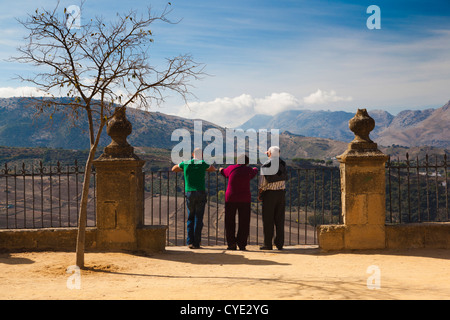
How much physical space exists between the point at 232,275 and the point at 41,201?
166 inches

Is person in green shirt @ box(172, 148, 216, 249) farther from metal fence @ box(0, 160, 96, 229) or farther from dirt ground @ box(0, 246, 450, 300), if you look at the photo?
metal fence @ box(0, 160, 96, 229)

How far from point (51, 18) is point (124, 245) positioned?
3815 millimetres

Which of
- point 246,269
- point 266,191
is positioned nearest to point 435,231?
point 266,191

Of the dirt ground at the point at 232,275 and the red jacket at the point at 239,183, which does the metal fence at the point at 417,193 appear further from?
the red jacket at the point at 239,183

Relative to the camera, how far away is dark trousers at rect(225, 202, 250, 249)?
24.7 ft

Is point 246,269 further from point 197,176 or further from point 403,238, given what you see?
point 403,238

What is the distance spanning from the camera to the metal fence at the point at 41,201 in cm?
755

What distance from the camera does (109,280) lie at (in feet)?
18.4

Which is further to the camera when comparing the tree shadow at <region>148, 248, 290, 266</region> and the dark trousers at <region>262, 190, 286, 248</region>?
the dark trousers at <region>262, 190, 286, 248</region>

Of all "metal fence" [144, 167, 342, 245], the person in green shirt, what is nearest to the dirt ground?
the person in green shirt

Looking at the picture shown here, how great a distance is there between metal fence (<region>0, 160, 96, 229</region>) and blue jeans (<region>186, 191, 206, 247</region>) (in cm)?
181

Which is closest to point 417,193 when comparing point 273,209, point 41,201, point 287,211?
point 273,209

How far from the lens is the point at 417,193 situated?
1639 cm

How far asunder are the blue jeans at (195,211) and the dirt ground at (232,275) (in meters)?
0.30
